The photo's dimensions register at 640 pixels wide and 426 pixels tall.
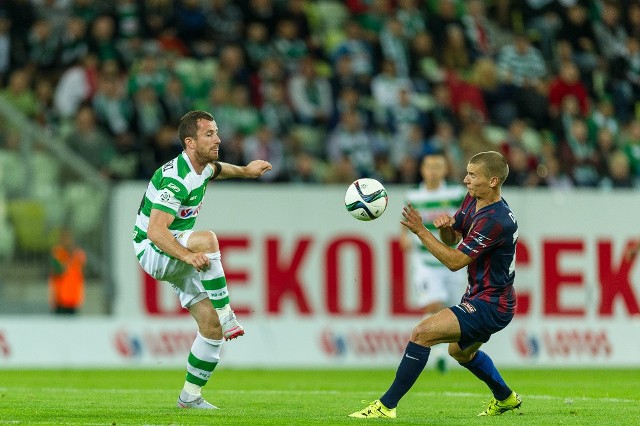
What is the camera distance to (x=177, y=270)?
1073 cm

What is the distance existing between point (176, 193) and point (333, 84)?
10924mm

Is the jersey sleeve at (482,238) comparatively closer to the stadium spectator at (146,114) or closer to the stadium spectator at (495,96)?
the stadium spectator at (146,114)

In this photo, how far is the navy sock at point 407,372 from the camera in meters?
9.67

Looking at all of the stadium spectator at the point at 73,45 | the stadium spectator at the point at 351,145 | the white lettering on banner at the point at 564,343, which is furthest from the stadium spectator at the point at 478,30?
the stadium spectator at the point at 73,45

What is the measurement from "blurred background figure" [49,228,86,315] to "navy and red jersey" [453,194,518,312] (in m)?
8.73

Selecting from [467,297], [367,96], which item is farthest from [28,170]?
[467,297]

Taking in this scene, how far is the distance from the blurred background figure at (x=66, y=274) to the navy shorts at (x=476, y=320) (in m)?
8.91

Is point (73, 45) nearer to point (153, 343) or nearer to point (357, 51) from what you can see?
point (357, 51)

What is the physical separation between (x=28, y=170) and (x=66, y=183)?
0.54m

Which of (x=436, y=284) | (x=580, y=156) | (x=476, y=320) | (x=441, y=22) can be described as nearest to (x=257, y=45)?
(x=441, y=22)

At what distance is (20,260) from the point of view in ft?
58.2

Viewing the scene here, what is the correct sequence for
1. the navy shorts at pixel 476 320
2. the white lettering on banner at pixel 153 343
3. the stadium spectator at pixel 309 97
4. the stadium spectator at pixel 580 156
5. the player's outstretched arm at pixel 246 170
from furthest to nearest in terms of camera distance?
the stadium spectator at pixel 580 156 < the stadium spectator at pixel 309 97 < the white lettering on banner at pixel 153 343 < the player's outstretched arm at pixel 246 170 < the navy shorts at pixel 476 320

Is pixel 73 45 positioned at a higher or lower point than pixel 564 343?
higher

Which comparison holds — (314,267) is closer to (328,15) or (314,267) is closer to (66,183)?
(66,183)
